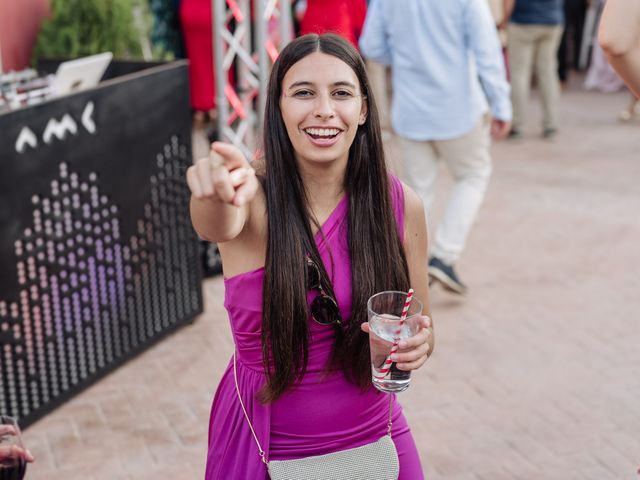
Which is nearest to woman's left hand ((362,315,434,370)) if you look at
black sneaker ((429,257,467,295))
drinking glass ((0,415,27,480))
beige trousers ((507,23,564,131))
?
drinking glass ((0,415,27,480))

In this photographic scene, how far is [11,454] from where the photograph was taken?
7.42ft

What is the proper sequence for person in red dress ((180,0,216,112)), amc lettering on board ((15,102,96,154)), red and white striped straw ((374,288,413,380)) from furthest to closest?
person in red dress ((180,0,216,112)), amc lettering on board ((15,102,96,154)), red and white striped straw ((374,288,413,380))

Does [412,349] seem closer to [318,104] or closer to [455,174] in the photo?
[318,104]

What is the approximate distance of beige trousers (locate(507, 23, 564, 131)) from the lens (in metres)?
9.59

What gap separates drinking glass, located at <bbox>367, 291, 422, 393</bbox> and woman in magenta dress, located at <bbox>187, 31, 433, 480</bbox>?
1.3 inches

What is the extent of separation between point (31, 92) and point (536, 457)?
291 centimetres

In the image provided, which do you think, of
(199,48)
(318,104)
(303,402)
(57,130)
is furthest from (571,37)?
(303,402)

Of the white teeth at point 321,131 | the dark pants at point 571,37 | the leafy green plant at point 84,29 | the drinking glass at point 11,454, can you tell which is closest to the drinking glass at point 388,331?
the white teeth at point 321,131

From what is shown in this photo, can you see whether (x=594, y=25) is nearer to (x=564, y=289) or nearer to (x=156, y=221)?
(x=564, y=289)

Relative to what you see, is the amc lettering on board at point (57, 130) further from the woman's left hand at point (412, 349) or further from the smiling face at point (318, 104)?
the woman's left hand at point (412, 349)

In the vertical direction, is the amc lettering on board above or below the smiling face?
below

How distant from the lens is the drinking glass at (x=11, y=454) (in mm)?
2246

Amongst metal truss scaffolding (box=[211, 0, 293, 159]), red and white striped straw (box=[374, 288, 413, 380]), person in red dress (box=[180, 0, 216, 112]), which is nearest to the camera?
red and white striped straw (box=[374, 288, 413, 380])

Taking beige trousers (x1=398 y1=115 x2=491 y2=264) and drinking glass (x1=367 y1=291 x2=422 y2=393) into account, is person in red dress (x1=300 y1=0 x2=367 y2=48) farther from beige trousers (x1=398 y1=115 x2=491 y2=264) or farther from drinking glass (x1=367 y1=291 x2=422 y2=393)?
drinking glass (x1=367 y1=291 x2=422 y2=393)
